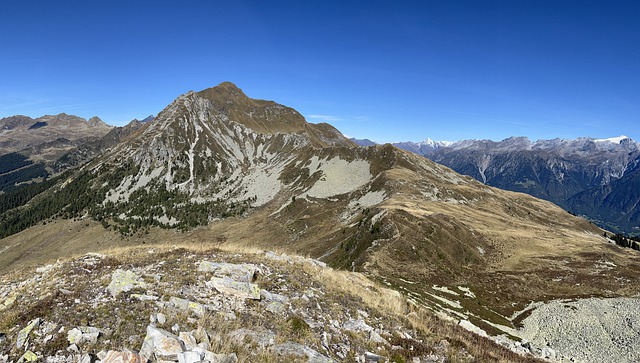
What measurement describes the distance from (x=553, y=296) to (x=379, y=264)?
3635cm

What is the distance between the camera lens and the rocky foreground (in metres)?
10.3

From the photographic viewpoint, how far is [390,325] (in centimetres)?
1644

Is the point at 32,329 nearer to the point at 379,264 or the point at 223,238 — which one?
the point at 379,264

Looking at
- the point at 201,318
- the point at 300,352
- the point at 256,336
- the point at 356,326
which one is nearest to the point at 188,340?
the point at 201,318

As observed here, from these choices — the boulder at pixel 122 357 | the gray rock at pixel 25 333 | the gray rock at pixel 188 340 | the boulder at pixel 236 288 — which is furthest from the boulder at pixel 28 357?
the boulder at pixel 236 288

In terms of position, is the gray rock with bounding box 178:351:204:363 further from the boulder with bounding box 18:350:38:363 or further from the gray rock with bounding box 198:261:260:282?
the gray rock with bounding box 198:261:260:282

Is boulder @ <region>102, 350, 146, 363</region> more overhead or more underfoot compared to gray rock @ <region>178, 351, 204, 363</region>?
more overhead

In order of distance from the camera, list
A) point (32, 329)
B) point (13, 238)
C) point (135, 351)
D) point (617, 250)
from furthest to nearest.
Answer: point (13, 238), point (617, 250), point (32, 329), point (135, 351)

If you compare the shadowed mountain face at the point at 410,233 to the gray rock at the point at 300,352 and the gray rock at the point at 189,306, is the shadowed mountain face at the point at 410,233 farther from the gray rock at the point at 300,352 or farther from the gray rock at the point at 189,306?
the gray rock at the point at 300,352

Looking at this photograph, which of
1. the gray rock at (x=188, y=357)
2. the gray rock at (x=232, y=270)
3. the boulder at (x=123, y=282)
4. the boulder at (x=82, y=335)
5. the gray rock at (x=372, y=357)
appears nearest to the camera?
the gray rock at (x=188, y=357)

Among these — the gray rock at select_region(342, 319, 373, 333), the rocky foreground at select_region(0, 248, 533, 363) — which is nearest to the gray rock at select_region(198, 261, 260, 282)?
the rocky foreground at select_region(0, 248, 533, 363)

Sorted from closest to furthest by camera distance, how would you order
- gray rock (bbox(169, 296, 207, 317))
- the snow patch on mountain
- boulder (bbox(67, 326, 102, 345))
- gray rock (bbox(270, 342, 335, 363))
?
1. boulder (bbox(67, 326, 102, 345))
2. gray rock (bbox(270, 342, 335, 363))
3. gray rock (bbox(169, 296, 207, 317))
4. the snow patch on mountain

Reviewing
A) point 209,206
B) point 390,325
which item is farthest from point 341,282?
point 209,206

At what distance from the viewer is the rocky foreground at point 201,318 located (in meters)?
10.3
